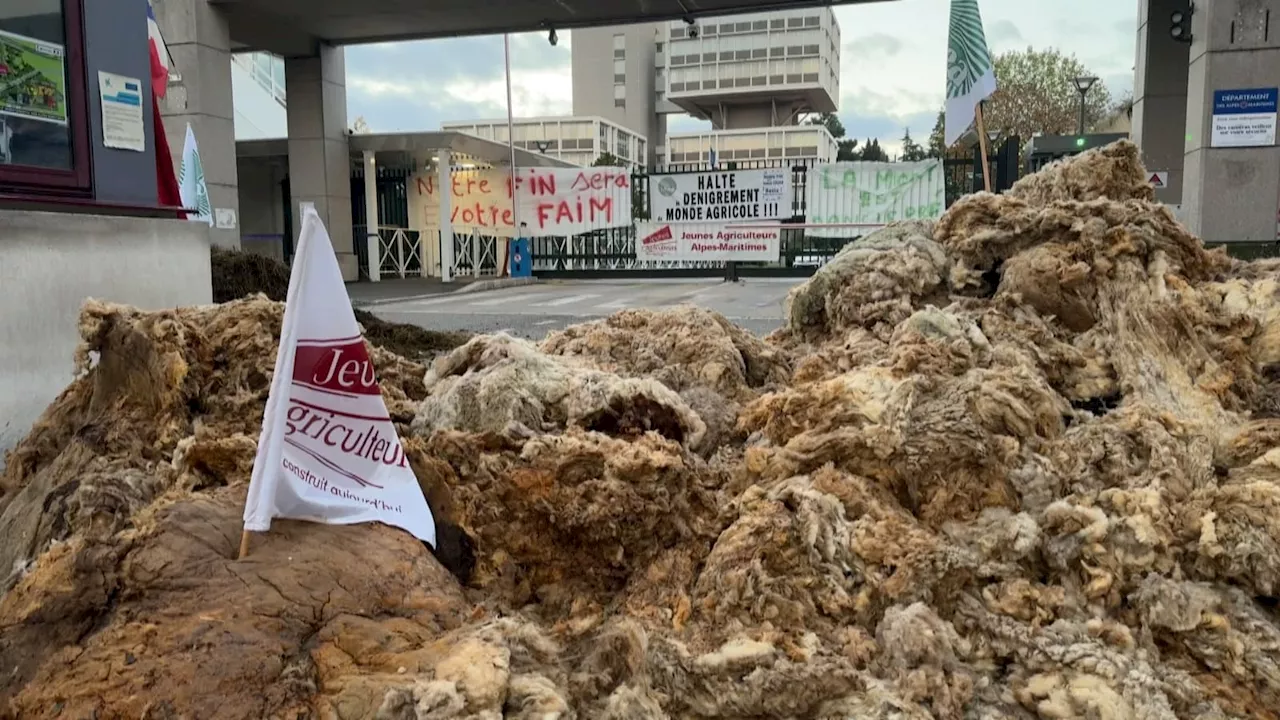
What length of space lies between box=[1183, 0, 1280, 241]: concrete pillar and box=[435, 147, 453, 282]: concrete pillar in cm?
1287

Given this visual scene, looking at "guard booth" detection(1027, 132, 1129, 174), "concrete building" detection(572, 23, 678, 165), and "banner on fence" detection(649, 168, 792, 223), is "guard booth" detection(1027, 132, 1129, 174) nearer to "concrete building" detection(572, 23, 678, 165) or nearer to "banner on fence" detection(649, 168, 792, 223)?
"banner on fence" detection(649, 168, 792, 223)

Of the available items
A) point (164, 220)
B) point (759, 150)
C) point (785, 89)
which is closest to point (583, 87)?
point (785, 89)

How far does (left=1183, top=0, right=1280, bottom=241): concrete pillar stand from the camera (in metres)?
10.4

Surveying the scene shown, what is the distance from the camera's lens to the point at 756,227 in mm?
15242

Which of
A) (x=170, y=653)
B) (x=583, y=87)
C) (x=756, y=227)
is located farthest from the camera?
(x=583, y=87)

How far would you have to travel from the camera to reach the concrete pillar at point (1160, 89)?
41.7 feet

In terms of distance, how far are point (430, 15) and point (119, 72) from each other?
10315mm

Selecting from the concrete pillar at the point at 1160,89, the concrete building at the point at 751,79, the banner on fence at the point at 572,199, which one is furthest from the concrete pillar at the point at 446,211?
the concrete building at the point at 751,79

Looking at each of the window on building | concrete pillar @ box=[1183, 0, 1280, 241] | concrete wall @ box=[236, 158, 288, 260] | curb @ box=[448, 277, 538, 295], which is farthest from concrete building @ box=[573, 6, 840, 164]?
the window on building

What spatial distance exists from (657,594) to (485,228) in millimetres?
16603

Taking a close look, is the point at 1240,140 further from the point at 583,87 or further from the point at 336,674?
the point at 583,87

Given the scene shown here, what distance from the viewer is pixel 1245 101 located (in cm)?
1059

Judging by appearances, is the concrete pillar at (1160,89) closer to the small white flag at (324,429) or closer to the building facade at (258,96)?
the small white flag at (324,429)

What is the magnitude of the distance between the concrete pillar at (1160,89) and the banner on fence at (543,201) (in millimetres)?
8363
